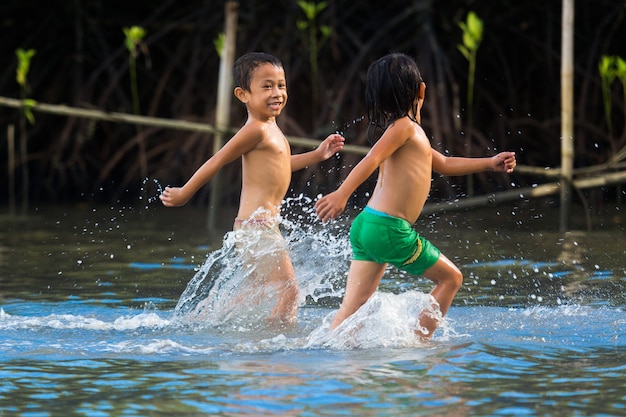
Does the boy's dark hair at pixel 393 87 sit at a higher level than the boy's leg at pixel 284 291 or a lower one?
higher

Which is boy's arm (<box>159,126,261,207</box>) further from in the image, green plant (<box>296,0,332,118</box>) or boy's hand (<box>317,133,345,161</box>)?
green plant (<box>296,0,332,118</box>)

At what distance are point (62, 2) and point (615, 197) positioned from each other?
17.2ft

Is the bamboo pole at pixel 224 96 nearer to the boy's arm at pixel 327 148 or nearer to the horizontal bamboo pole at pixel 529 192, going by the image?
the horizontal bamboo pole at pixel 529 192

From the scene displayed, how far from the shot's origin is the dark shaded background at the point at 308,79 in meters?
10.6

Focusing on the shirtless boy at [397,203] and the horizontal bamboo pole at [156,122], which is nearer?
the shirtless boy at [397,203]

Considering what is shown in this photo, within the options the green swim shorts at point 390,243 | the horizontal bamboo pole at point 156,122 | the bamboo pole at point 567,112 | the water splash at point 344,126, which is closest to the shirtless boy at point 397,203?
the green swim shorts at point 390,243

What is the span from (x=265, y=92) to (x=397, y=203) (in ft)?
2.94

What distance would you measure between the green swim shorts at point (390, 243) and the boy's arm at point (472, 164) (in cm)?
34

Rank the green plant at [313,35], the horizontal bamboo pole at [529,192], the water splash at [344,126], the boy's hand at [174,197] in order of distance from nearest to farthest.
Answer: the boy's hand at [174,197]
the horizontal bamboo pole at [529,192]
the green plant at [313,35]
the water splash at [344,126]

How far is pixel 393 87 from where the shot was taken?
450cm

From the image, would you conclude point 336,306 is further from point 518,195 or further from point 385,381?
point 518,195

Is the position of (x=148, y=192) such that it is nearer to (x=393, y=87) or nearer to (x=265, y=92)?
(x=265, y=92)

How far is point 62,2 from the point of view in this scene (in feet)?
Result: 38.8

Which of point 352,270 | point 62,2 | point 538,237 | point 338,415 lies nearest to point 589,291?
point 352,270
